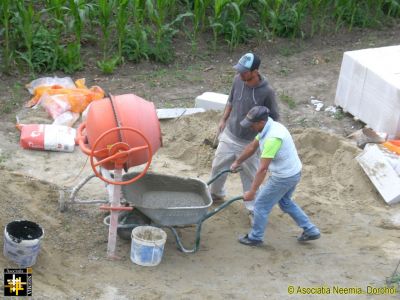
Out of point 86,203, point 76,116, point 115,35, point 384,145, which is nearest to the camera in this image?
point 86,203

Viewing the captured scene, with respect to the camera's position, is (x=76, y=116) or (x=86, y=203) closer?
(x=86, y=203)

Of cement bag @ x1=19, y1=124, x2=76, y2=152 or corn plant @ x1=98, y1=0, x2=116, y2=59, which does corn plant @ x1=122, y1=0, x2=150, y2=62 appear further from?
cement bag @ x1=19, y1=124, x2=76, y2=152

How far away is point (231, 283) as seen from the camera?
21.6 ft

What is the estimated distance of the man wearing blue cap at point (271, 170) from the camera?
21.8ft

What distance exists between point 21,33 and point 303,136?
4535 millimetres

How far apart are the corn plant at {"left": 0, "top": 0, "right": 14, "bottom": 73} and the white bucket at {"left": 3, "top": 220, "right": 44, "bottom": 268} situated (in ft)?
15.5

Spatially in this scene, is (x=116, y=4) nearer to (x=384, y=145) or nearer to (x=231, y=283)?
(x=384, y=145)

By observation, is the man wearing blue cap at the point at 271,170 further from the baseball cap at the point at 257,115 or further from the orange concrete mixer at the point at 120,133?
the orange concrete mixer at the point at 120,133

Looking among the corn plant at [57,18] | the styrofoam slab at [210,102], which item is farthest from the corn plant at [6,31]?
the styrofoam slab at [210,102]

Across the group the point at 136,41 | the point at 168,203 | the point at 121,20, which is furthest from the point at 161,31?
the point at 168,203

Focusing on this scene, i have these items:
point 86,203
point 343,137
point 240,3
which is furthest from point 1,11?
point 343,137

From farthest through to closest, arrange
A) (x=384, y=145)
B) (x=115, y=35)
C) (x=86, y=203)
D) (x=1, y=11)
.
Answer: (x=115, y=35) → (x=1, y=11) → (x=384, y=145) → (x=86, y=203)

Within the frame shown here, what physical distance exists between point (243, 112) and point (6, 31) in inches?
186

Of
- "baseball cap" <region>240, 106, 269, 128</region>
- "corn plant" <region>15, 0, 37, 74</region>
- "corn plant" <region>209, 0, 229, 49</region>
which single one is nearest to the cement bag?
"corn plant" <region>15, 0, 37, 74</region>
